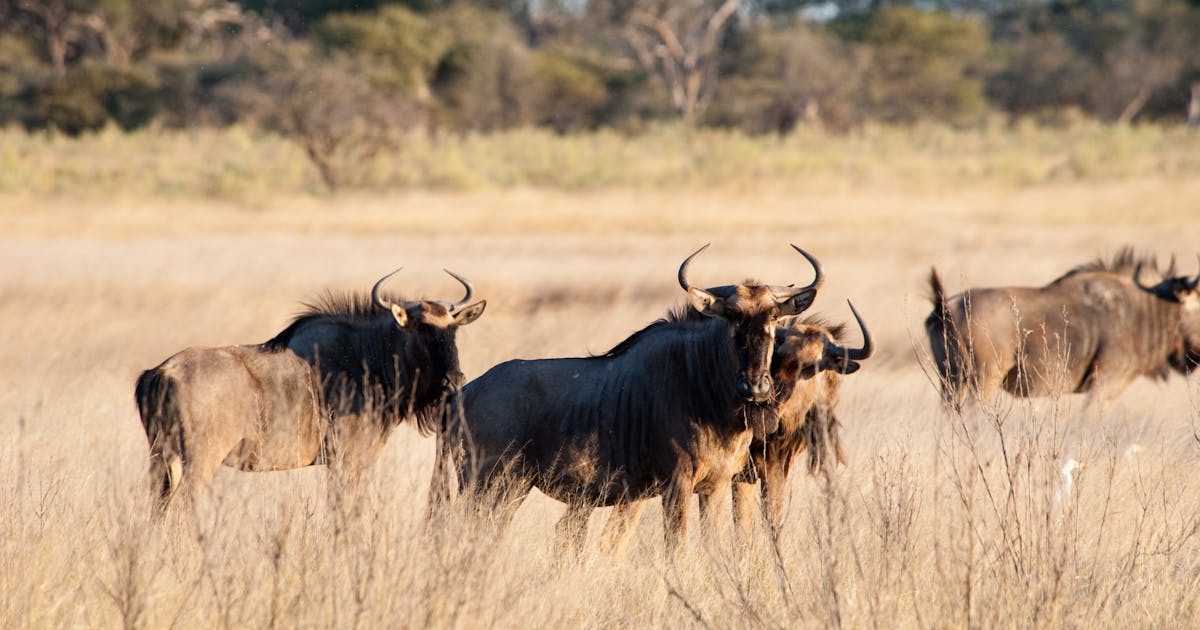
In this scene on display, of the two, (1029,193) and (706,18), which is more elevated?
(706,18)

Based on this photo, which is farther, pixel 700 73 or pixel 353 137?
pixel 700 73

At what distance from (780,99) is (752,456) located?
1531 inches

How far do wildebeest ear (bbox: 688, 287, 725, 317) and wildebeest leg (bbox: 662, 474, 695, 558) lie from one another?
709 millimetres

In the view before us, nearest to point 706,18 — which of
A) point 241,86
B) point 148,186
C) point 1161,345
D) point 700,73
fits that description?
point 700,73

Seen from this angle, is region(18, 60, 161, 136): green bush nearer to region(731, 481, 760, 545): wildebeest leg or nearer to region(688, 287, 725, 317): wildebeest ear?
region(731, 481, 760, 545): wildebeest leg

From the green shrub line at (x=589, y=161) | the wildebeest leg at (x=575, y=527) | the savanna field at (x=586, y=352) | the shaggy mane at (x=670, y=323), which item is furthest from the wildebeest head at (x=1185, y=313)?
the green shrub line at (x=589, y=161)

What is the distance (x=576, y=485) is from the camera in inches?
236

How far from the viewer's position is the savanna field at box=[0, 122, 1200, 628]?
4730 millimetres

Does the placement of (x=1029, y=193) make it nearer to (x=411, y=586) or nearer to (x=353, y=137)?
(x=353, y=137)

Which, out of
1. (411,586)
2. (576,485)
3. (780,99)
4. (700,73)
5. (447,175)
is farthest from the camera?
(700,73)

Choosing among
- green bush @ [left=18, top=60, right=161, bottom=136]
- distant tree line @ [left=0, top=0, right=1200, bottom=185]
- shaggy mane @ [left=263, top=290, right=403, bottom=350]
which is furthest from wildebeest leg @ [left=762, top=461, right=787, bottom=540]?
green bush @ [left=18, top=60, right=161, bottom=136]

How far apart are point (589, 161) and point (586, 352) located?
806 inches

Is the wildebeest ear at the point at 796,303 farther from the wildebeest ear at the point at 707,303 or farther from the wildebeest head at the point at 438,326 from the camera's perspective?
the wildebeest head at the point at 438,326

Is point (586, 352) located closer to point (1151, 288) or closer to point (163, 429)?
point (1151, 288)
